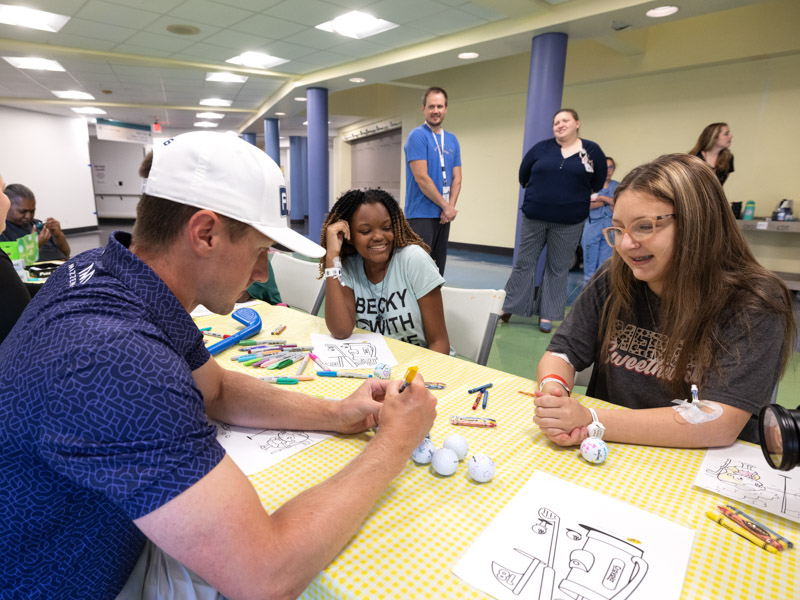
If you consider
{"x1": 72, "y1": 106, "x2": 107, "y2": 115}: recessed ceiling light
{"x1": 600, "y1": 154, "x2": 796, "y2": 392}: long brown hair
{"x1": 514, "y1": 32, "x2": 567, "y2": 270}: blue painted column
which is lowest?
{"x1": 600, "y1": 154, "x2": 796, "y2": 392}: long brown hair

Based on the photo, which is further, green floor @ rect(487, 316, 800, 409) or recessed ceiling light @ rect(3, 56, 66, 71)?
recessed ceiling light @ rect(3, 56, 66, 71)

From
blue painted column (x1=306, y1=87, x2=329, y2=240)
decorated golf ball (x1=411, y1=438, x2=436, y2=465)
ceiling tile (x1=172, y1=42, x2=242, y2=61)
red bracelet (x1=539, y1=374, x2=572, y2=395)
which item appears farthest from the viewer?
blue painted column (x1=306, y1=87, x2=329, y2=240)

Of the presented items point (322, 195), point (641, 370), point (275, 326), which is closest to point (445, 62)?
point (322, 195)

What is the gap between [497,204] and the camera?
887 cm

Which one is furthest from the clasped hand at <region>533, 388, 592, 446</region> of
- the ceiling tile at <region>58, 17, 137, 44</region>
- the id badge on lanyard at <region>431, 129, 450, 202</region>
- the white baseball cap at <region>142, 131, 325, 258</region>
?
the ceiling tile at <region>58, 17, 137, 44</region>

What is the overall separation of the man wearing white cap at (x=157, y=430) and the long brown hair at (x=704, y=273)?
0.72 metres

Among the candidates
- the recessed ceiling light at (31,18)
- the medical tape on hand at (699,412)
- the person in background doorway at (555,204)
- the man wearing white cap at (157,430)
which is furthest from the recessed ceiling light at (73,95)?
the medical tape on hand at (699,412)

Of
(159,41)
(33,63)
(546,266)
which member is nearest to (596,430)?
(546,266)

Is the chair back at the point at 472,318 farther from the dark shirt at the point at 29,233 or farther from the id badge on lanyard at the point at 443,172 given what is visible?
the dark shirt at the point at 29,233

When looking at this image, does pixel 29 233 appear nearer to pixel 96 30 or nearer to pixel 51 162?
pixel 96 30

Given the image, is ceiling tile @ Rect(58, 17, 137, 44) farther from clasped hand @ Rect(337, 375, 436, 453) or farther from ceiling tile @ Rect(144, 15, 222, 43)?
clasped hand @ Rect(337, 375, 436, 453)

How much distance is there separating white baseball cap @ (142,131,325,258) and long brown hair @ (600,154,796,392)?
959 mm

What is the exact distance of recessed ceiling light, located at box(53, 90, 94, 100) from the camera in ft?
30.6

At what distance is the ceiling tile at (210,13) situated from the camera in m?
4.78
